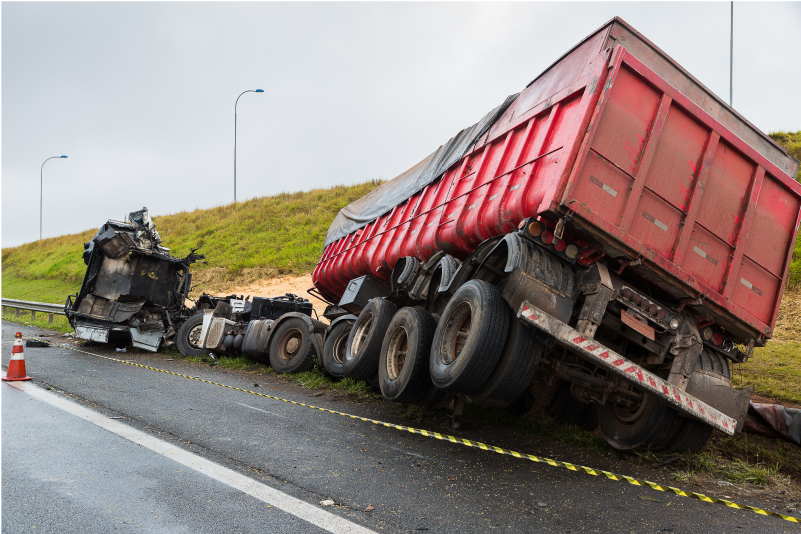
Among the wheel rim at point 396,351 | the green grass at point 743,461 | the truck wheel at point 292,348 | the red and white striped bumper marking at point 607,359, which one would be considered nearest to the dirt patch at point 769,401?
the green grass at point 743,461

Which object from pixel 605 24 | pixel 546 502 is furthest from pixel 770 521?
pixel 605 24

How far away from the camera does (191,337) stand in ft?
39.9

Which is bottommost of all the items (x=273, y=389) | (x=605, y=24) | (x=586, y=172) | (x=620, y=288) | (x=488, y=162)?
(x=273, y=389)

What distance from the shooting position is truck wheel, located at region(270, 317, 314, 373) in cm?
921

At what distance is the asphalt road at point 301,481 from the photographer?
3.23m

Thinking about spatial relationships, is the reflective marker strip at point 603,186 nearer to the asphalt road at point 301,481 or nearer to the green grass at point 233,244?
the asphalt road at point 301,481

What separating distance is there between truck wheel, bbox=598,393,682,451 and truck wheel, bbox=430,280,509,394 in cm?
159


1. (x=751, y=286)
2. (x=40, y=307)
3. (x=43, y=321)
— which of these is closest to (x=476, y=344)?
(x=751, y=286)

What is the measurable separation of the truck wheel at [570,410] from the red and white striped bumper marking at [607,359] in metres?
2.04

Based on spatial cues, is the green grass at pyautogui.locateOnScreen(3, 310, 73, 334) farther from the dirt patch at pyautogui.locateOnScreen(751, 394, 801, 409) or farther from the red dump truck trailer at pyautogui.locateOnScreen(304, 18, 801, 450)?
the dirt patch at pyautogui.locateOnScreen(751, 394, 801, 409)

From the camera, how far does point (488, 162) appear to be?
658cm

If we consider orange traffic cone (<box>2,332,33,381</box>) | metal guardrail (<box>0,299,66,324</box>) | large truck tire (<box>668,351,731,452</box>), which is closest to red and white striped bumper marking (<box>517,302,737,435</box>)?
large truck tire (<box>668,351,731,452</box>)

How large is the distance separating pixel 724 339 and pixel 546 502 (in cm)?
288

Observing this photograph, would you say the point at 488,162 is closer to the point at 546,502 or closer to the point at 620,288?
the point at 620,288
